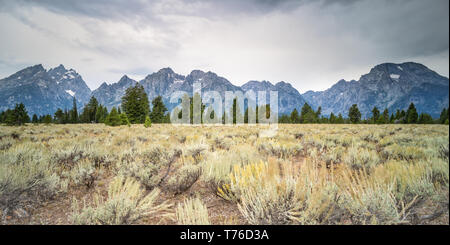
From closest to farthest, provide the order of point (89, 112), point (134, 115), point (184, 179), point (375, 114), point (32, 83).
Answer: point (184, 179) → point (32, 83) → point (375, 114) → point (134, 115) → point (89, 112)

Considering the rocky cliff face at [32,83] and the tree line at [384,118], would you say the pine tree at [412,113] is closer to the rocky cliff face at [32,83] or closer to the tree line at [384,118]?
the tree line at [384,118]

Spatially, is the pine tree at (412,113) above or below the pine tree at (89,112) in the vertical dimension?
below

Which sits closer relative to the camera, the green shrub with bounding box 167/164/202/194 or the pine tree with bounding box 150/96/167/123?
the green shrub with bounding box 167/164/202/194

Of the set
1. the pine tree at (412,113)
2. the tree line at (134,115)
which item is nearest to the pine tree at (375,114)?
the tree line at (134,115)

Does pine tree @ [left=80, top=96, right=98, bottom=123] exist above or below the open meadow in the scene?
above

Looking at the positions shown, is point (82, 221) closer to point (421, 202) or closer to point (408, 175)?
point (421, 202)

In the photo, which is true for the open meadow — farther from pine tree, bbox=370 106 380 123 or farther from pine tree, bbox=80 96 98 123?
pine tree, bbox=80 96 98 123

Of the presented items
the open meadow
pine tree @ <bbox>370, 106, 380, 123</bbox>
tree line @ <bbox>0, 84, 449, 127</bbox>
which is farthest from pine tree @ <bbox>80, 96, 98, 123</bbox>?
pine tree @ <bbox>370, 106, 380, 123</bbox>

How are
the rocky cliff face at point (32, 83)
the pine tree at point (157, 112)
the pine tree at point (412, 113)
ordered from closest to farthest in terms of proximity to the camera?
the rocky cliff face at point (32, 83) → the pine tree at point (412, 113) → the pine tree at point (157, 112)

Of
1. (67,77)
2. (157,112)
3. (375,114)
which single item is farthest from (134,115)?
(375,114)

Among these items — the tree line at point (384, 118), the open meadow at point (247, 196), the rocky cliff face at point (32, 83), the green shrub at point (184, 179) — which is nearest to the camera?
the open meadow at point (247, 196)

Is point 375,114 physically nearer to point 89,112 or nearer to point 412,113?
point 412,113

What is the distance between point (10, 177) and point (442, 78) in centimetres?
488

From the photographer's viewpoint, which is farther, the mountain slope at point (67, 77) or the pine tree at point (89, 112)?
the pine tree at point (89, 112)
